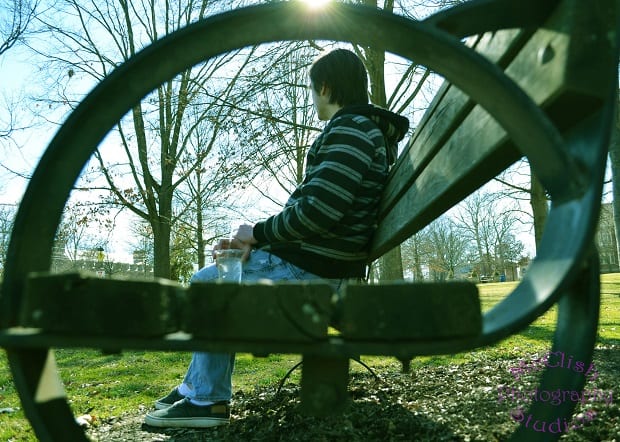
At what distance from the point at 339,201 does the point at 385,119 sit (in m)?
0.54

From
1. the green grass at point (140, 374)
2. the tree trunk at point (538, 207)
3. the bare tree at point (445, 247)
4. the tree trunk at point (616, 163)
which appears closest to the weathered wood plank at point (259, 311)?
the green grass at point (140, 374)

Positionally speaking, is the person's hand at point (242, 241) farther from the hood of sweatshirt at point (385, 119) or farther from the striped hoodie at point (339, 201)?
the hood of sweatshirt at point (385, 119)

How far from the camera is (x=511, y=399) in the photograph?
7.35ft

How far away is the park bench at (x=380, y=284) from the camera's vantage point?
33.8 inches

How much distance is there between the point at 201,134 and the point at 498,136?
11.4 meters

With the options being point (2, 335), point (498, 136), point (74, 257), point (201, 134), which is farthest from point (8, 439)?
point (74, 257)

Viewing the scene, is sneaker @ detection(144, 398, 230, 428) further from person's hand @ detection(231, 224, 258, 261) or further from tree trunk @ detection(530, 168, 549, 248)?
tree trunk @ detection(530, 168, 549, 248)

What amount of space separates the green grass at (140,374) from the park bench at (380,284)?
5.63 feet

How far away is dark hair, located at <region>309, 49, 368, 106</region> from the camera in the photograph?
2309 millimetres

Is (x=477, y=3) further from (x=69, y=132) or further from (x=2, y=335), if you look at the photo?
(x=2, y=335)

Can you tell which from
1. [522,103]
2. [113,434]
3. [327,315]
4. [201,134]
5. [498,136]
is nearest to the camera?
[327,315]

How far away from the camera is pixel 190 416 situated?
2223mm

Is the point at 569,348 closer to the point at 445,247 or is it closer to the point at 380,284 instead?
the point at 380,284

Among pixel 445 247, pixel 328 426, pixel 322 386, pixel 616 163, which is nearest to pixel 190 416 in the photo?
pixel 328 426
